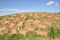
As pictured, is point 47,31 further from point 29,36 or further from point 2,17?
point 2,17

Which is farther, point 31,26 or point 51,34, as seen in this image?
point 31,26

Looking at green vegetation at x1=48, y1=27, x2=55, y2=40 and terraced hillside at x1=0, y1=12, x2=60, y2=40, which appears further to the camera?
terraced hillside at x1=0, y1=12, x2=60, y2=40

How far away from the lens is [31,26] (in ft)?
25.9

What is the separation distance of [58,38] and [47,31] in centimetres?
67

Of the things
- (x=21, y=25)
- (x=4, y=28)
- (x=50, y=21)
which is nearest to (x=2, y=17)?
(x=4, y=28)

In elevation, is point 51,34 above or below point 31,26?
below

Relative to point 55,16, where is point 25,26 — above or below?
below

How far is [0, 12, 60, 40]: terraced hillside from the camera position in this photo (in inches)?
291

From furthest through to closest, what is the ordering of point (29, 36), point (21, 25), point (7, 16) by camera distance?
point (7, 16)
point (21, 25)
point (29, 36)

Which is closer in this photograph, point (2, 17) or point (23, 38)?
point (23, 38)

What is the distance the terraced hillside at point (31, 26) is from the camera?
291 inches

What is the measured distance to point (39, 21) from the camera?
796 cm

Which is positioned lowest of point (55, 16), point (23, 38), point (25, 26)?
point (23, 38)

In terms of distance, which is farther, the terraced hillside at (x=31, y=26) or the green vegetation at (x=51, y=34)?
the terraced hillside at (x=31, y=26)
